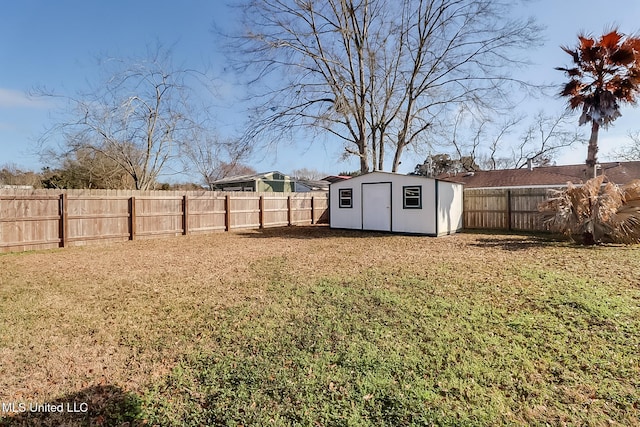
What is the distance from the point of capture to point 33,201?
9172 mm

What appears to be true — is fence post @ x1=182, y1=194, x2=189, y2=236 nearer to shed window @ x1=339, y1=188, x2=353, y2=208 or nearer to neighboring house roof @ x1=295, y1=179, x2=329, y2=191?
shed window @ x1=339, y1=188, x2=353, y2=208

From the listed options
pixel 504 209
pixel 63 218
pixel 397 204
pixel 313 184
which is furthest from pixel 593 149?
pixel 313 184

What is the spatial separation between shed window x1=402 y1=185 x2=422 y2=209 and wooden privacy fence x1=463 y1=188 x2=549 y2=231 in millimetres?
3717

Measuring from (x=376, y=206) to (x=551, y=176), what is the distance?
13.8 m

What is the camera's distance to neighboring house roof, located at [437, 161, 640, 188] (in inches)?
728

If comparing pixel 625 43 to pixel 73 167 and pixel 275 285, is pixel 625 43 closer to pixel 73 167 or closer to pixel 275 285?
pixel 275 285

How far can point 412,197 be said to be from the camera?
12.3 metres

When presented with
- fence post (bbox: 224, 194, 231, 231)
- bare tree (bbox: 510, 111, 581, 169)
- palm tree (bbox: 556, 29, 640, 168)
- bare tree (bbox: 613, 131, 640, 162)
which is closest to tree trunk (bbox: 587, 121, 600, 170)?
palm tree (bbox: 556, 29, 640, 168)

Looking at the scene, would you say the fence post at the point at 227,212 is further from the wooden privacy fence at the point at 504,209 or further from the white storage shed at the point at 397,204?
the wooden privacy fence at the point at 504,209

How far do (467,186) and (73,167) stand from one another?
2613 centimetres

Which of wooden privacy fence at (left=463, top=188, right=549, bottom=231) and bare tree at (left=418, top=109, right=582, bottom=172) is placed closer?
wooden privacy fence at (left=463, top=188, right=549, bottom=231)

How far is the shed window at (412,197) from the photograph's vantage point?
1219cm

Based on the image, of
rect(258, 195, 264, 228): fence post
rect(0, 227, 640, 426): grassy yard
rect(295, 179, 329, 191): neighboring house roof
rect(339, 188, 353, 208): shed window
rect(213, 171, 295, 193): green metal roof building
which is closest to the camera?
rect(0, 227, 640, 426): grassy yard

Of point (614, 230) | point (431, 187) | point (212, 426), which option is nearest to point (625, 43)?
point (614, 230)
